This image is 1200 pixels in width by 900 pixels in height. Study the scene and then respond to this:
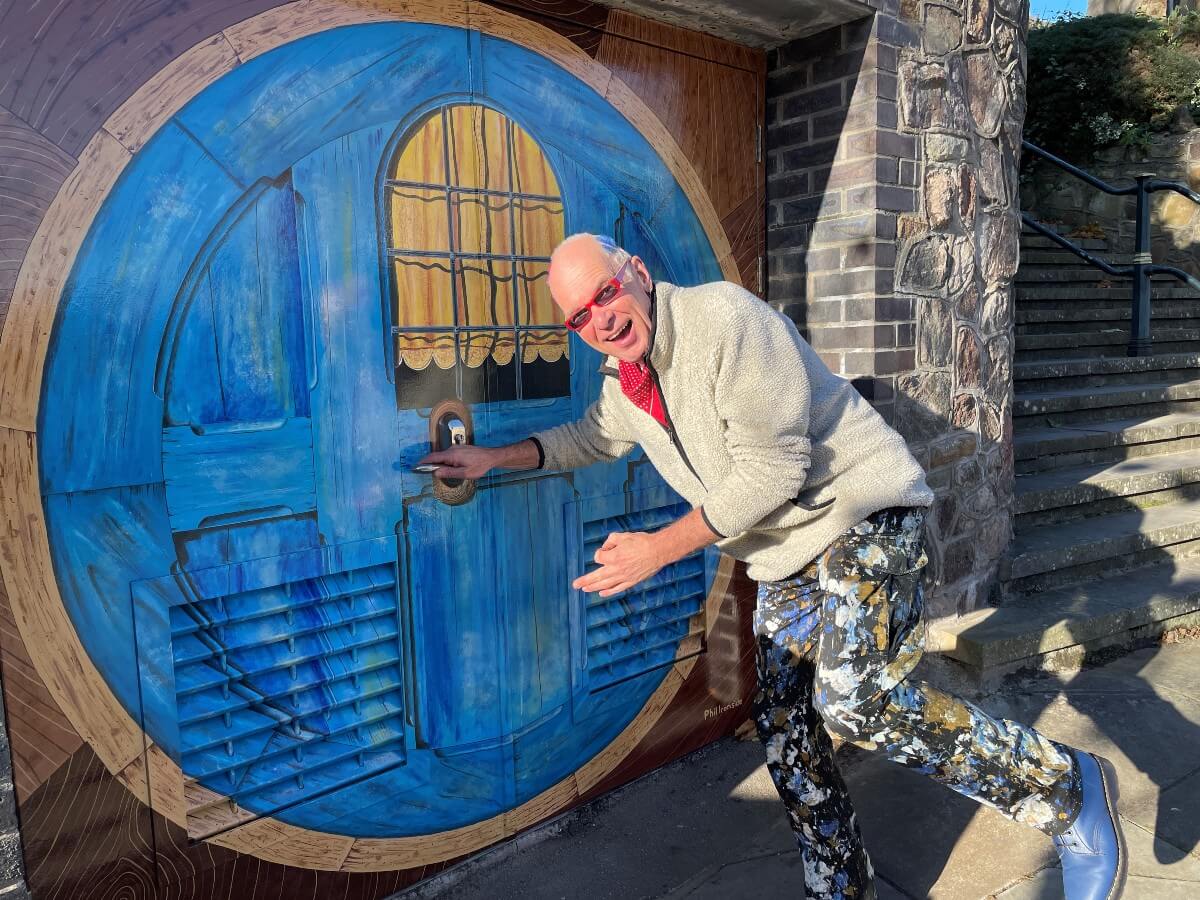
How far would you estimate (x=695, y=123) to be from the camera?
283 centimetres

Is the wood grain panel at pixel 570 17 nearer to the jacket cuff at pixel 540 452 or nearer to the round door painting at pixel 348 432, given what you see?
the round door painting at pixel 348 432

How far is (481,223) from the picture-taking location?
2.33 meters

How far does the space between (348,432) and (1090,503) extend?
3.74 metres

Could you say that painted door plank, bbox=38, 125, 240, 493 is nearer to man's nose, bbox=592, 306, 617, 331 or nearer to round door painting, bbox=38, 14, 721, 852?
round door painting, bbox=38, 14, 721, 852

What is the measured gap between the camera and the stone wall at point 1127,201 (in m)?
9.37

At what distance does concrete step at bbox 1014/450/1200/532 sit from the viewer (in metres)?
4.14

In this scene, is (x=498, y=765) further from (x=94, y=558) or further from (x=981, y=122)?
(x=981, y=122)

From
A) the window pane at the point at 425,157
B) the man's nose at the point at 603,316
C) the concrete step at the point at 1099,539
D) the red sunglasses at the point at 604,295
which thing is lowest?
the concrete step at the point at 1099,539

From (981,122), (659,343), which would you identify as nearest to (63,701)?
(659,343)

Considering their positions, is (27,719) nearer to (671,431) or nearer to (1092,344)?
(671,431)

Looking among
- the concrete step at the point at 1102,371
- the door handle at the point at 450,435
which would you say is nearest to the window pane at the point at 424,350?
the door handle at the point at 450,435

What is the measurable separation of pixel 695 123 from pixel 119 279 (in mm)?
1804

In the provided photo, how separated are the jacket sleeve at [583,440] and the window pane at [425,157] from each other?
70 cm

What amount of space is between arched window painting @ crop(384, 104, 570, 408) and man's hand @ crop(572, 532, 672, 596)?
0.68 metres
